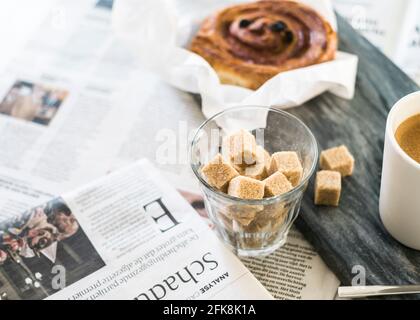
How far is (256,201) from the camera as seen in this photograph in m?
0.71

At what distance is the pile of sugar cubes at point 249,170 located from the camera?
74cm

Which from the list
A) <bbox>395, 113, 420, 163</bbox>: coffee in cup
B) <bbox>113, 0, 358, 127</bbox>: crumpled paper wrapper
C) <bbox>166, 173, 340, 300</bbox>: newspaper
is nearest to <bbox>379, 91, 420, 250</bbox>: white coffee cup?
<bbox>395, 113, 420, 163</bbox>: coffee in cup

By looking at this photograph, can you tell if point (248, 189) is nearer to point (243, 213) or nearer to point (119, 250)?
point (243, 213)

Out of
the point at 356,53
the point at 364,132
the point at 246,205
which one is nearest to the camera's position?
the point at 246,205

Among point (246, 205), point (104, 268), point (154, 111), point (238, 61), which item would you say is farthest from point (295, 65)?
point (104, 268)

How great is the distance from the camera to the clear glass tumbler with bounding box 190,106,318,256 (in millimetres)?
739

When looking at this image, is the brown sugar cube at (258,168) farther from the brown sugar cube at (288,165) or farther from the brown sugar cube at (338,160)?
the brown sugar cube at (338,160)

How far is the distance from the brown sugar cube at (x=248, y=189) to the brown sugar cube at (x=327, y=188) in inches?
4.9

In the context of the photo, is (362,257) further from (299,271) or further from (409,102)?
(409,102)

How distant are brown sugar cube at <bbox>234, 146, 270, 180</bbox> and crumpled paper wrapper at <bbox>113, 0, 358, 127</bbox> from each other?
19 cm

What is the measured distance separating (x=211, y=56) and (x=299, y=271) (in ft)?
1.44

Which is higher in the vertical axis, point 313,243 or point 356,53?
point 356,53

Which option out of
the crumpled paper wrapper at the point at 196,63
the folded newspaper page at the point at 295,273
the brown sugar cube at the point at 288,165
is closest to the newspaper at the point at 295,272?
the folded newspaper page at the point at 295,273

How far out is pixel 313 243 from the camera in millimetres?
816
